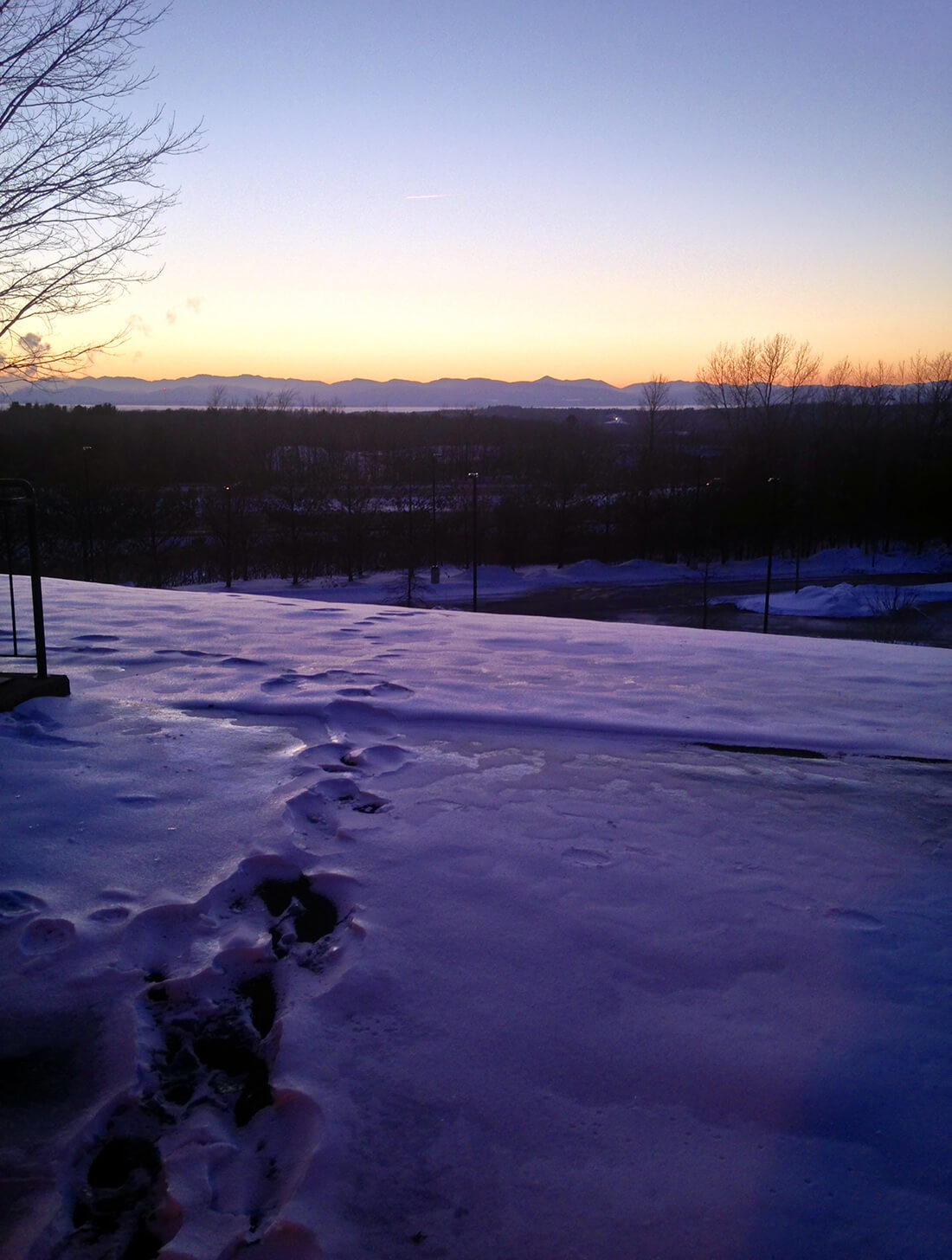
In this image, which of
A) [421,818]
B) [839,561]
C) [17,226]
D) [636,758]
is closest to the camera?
[421,818]

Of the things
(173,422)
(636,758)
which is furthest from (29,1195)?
(173,422)

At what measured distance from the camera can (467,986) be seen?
2393 mm

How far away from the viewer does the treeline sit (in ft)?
140

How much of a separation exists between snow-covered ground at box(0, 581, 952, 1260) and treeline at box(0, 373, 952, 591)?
3359 centimetres

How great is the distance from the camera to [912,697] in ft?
18.2

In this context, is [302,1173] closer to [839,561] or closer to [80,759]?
[80,759]

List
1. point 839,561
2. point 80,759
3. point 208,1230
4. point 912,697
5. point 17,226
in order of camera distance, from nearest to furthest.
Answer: point 208,1230
point 80,759
point 912,697
point 17,226
point 839,561

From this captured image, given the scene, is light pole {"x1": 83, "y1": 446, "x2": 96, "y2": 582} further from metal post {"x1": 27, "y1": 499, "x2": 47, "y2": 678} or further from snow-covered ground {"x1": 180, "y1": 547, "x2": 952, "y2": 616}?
metal post {"x1": 27, "y1": 499, "x2": 47, "y2": 678}

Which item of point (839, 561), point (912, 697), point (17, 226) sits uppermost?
point (17, 226)

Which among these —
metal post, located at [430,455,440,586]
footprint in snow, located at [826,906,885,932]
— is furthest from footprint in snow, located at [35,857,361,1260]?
metal post, located at [430,455,440,586]

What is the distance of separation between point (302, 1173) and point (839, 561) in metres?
51.7

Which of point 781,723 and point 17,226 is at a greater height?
point 17,226

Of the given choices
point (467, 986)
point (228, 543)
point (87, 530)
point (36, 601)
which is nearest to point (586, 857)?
point (467, 986)

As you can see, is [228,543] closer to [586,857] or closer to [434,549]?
[434,549]
